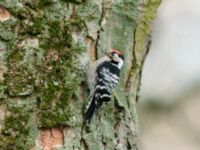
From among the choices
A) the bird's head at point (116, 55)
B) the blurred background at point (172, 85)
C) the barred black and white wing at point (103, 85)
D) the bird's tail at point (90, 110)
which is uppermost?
the blurred background at point (172, 85)

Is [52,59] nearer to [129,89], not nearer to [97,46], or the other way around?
[97,46]

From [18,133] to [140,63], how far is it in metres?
0.90

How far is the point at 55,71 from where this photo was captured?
3566 millimetres


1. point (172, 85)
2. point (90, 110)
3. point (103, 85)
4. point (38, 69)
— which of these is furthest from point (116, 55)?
point (172, 85)

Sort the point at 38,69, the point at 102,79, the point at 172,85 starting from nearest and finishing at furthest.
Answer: the point at 38,69
the point at 102,79
the point at 172,85

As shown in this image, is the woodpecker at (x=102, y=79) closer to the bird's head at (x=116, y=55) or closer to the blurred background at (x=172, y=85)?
the bird's head at (x=116, y=55)

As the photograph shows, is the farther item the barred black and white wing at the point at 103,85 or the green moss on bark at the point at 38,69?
the barred black and white wing at the point at 103,85

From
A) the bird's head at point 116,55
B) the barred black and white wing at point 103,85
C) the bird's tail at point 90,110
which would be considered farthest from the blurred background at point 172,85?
the bird's tail at point 90,110

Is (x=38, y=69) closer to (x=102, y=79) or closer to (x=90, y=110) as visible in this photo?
(x=90, y=110)

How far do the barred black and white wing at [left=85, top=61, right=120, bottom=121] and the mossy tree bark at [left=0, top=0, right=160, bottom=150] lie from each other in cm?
5

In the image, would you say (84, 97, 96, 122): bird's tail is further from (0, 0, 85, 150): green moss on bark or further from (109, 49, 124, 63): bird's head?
(109, 49, 124, 63): bird's head

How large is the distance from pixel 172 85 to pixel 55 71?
3594 mm

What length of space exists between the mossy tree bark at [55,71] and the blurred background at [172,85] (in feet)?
9.96

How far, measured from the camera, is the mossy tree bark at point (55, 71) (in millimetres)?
3479
